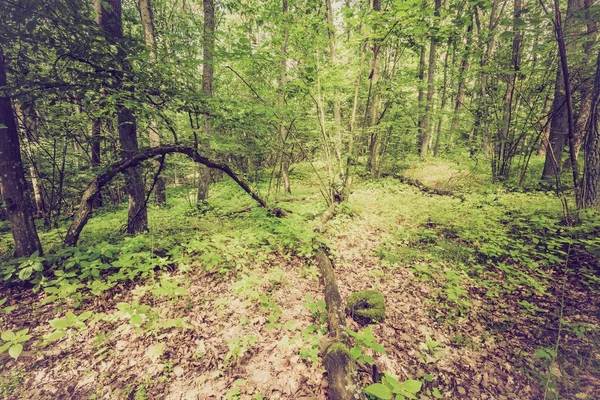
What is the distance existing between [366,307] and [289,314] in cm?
127

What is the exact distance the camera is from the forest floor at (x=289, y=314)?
107 inches

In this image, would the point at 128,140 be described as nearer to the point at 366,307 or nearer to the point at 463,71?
the point at 366,307

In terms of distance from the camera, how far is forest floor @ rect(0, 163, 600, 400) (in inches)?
107

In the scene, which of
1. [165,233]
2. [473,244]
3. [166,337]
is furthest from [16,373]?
[473,244]

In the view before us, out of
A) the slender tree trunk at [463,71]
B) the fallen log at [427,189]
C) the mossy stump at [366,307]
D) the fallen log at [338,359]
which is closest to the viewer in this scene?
the fallen log at [338,359]

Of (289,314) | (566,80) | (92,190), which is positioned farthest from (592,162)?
(92,190)

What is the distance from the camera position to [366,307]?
3.89 m

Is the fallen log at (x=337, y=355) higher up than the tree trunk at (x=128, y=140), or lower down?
lower down

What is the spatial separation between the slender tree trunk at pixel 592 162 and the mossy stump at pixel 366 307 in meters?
5.00

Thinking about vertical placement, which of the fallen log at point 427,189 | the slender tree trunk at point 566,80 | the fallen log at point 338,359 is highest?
the slender tree trunk at point 566,80

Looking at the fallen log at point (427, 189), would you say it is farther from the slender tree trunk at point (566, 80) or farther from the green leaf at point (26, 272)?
the green leaf at point (26, 272)

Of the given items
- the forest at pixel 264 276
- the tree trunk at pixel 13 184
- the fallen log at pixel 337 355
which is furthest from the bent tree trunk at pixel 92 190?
the fallen log at pixel 337 355

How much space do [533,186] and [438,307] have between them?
23.6 feet

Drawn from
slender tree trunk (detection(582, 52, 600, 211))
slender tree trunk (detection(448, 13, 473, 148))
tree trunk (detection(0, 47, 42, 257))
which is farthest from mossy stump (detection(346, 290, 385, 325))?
slender tree trunk (detection(448, 13, 473, 148))
